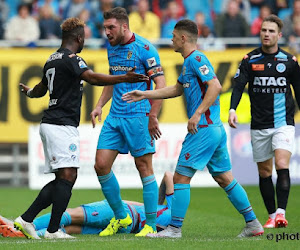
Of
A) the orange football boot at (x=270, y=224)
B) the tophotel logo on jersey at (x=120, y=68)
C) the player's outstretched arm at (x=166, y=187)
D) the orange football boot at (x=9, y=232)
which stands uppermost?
the tophotel logo on jersey at (x=120, y=68)

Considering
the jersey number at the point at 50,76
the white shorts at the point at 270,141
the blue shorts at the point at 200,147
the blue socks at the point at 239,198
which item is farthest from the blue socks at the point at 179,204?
the white shorts at the point at 270,141

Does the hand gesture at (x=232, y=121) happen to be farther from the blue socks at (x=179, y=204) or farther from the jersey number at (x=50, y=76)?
the jersey number at (x=50, y=76)

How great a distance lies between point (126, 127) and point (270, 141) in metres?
1.99

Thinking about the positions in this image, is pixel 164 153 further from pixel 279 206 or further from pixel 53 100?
pixel 53 100

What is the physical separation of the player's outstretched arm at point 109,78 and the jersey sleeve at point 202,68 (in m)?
0.61

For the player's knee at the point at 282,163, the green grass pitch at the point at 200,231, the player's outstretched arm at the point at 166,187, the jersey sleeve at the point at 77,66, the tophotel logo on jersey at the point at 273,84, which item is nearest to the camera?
the green grass pitch at the point at 200,231

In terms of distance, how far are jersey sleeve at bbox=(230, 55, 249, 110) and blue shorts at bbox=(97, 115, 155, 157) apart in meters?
1.25

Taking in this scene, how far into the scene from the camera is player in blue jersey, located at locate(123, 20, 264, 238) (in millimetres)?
7453

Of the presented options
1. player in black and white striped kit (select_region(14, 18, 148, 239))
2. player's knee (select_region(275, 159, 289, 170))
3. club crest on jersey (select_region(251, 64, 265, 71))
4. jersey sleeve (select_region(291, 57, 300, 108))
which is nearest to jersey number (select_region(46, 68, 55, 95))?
player in black and white striped kit (select_region(14, 18, 148, 239))

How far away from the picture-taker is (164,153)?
15117mm

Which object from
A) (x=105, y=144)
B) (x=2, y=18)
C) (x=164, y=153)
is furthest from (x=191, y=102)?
(x=2, y=18)

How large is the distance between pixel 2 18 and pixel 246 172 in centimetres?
664

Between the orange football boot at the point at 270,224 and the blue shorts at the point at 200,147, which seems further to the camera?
the orange football boot at the point at 270,224

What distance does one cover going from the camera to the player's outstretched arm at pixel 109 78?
7.07 meters
